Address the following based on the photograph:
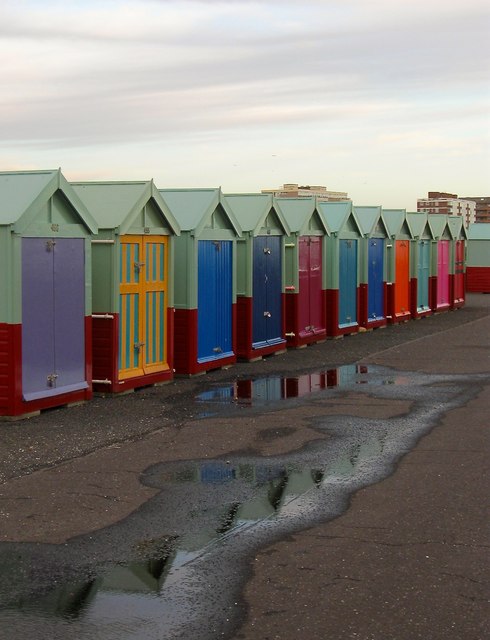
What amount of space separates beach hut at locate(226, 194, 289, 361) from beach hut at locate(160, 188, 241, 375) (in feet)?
2.95

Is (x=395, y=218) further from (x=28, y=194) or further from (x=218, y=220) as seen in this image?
(x=28, y=194)

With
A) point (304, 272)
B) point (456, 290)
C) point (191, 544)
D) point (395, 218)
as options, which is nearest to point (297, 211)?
point (304, 272)

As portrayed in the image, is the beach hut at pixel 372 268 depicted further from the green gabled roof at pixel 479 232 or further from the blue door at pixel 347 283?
the green gabled roof at pixel 479 232

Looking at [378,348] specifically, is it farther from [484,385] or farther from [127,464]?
[127,464]

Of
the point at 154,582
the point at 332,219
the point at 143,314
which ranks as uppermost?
the point at 332,219

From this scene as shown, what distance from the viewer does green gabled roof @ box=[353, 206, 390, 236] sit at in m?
26.6

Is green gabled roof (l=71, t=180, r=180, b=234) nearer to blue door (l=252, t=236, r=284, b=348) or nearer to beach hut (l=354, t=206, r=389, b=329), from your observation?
blue door (l=252, t=236, r=284, b=348)

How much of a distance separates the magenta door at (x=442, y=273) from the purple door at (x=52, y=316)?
21.4 meters

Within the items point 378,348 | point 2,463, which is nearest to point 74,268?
point 2,463

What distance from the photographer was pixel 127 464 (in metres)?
9.88

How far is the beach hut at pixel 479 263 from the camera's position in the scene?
155 ft

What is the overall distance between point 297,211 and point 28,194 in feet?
33.7

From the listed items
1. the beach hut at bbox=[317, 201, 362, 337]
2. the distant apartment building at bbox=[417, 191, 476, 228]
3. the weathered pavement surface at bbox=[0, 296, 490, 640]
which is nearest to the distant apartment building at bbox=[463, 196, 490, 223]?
the distant apartment building at bbox=[417, 191, 476, 228]

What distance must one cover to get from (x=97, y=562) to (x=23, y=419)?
6042 millimetres
